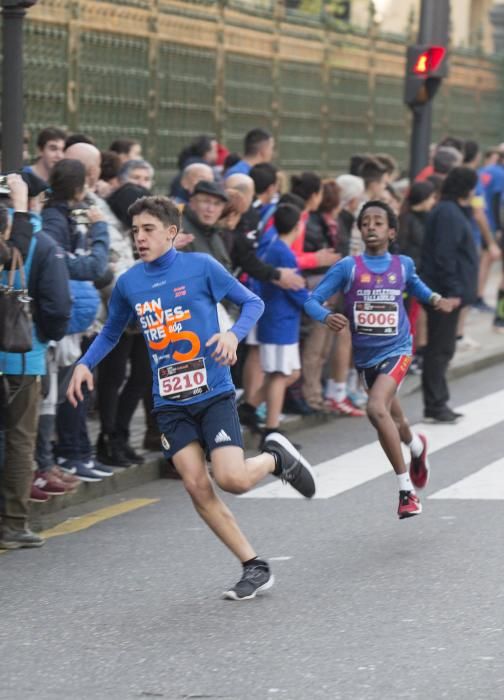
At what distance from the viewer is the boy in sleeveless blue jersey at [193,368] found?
7.52 m

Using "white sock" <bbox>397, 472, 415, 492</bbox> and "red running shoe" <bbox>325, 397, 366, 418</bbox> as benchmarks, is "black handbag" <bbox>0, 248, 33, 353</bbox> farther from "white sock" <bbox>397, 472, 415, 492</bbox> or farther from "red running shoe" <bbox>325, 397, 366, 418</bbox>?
"red running shoe" <bbox>325, 397, 366, 418</bbox>

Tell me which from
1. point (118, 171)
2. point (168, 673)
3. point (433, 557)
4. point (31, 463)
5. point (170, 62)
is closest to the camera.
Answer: point (168, 673)

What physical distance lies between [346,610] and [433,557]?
116 cm

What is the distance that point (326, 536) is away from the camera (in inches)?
353

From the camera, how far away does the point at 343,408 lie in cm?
1355

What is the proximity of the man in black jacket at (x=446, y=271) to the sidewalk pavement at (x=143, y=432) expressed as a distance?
2.59 ft

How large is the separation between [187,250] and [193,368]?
3.33m

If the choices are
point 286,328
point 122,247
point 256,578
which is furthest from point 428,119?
point 256,578

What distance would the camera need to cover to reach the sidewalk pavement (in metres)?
9.73

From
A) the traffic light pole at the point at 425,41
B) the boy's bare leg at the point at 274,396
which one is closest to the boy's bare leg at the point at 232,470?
the boy's bare leg at the point at 274,396

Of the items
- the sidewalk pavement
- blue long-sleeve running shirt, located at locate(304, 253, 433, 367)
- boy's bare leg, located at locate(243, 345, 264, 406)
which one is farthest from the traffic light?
blue long-sleeve running shirt, located at locate(304, 253, 433, 367)

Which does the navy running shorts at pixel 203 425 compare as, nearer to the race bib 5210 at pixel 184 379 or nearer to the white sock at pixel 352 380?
the race bib 5210 at pixel 184 379

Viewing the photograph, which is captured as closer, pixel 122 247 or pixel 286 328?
pixel 122 247

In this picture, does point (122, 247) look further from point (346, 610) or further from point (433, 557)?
point (346, 610)
